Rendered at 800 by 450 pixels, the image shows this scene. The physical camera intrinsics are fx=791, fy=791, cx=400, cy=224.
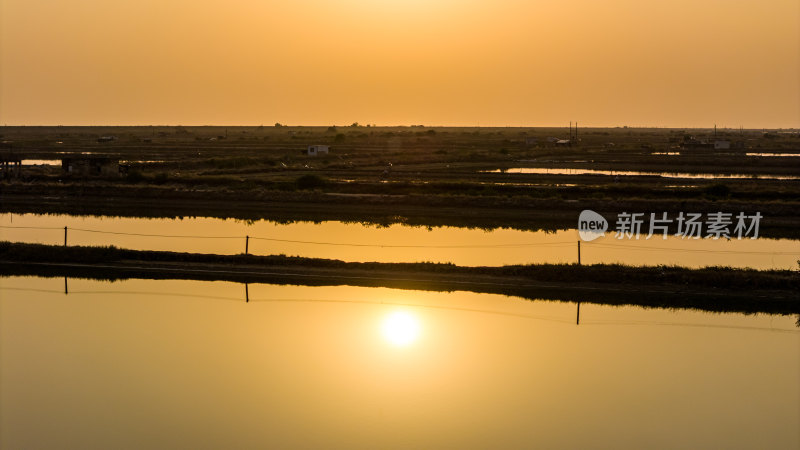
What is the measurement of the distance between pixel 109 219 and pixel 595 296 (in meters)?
15.8

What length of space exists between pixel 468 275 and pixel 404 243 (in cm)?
469

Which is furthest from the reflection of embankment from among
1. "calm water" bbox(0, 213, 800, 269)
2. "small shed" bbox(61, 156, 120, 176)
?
"small shed" bbox(61, 156, 120, 176)

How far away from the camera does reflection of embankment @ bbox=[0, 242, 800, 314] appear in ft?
45.8

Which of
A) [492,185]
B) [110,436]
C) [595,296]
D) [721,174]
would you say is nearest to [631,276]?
[595,296]

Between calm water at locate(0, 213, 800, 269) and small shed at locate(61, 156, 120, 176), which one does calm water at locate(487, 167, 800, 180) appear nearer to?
small shed at locate(61, 156, 120, 176)

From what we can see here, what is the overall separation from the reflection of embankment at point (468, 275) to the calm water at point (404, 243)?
57.4 inches

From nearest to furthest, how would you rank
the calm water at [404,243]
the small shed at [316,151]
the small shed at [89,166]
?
the calm water at [404,243], the small shed at [89,166], the small shed at [316,151]

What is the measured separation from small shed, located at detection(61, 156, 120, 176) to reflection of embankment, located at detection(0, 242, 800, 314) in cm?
1950

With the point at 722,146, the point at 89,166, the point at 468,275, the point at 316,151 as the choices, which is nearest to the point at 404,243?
the point at 468,275

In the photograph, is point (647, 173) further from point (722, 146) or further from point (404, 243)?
point (722, 146)

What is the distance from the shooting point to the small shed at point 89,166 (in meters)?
35.5

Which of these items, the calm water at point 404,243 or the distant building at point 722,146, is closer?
the calm water at point 404,243

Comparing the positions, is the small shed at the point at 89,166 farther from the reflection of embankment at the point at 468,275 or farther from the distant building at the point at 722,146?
the distant building at the point at 722,146

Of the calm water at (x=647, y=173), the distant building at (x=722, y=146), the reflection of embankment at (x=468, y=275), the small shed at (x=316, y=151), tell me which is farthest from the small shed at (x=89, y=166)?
the distant building at (x=722, y=146)
